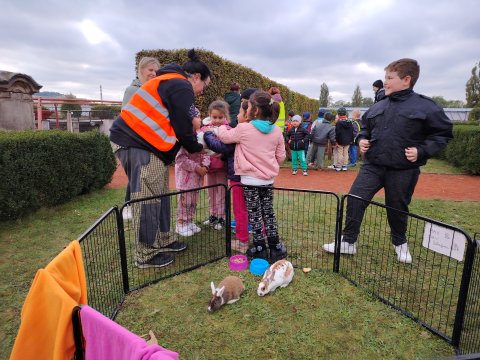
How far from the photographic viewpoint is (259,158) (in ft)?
10.8

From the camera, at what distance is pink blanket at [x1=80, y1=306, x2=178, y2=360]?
97 cm

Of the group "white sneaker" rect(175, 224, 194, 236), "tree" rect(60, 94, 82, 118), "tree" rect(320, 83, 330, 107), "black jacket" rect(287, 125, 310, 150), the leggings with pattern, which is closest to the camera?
the leggings with pattern

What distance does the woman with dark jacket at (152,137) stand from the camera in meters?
3.03

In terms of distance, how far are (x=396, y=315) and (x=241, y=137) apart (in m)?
2.10

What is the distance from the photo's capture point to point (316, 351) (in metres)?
2.21

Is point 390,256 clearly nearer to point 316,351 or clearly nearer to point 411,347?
point 411,347

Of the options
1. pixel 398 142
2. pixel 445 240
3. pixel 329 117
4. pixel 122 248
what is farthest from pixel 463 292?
pixel 329 117

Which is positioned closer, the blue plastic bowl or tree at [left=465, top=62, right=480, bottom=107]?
the blue plastic bowl

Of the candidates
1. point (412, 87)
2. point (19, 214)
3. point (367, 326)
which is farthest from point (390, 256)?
point (19, 214)

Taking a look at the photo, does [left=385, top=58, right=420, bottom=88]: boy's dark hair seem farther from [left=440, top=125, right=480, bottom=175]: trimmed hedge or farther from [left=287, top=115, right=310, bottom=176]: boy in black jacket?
[left=440, top=125, right=480, bottom=175]: trimmed hedge

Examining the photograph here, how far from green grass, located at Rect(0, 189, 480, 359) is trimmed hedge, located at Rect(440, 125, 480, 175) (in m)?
7.98

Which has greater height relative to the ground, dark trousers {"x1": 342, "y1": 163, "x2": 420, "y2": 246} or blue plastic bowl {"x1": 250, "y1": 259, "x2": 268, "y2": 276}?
dark trousers {"x1": 342, "y1": 163, "x2": 420, "y2": 246}

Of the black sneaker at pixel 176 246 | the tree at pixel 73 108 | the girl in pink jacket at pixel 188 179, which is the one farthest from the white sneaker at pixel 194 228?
the tree at pixel 73 108

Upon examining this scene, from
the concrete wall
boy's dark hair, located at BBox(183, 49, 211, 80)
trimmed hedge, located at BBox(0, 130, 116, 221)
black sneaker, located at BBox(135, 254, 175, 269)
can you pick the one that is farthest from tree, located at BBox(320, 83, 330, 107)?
black sneaker, located at BBox(135, 254, 175, 269)
